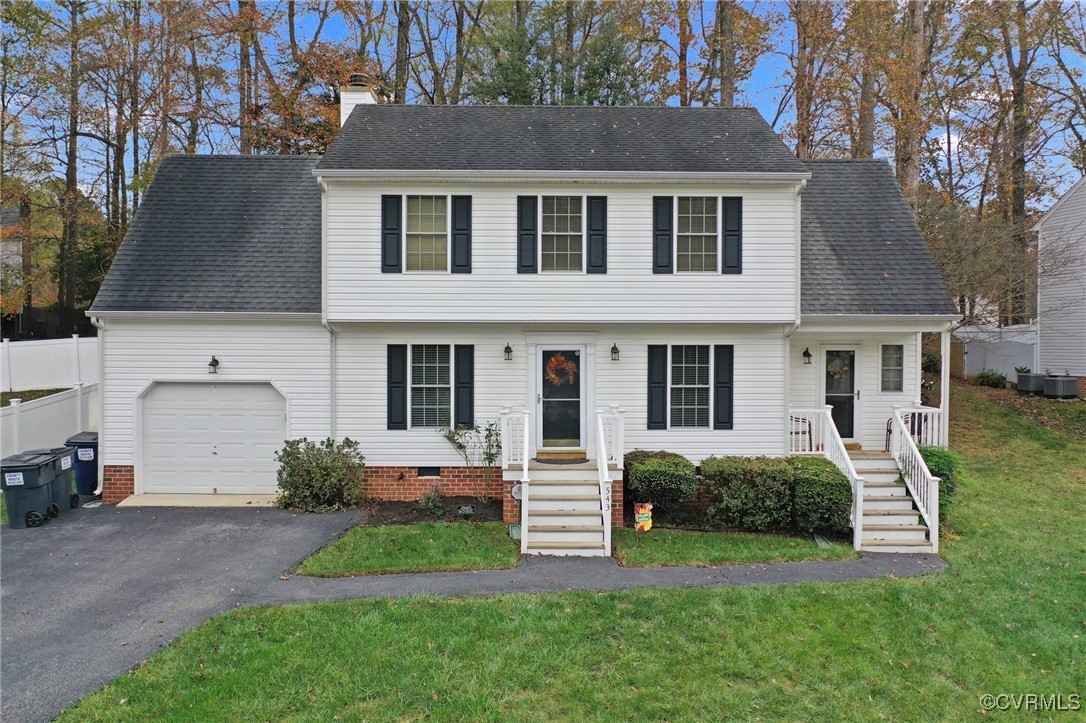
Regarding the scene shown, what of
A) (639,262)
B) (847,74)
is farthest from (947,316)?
(847,74)

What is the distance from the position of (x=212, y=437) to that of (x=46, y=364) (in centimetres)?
891

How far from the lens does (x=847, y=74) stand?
1936cm

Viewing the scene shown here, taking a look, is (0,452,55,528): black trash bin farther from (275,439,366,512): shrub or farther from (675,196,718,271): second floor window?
(675,196,718,271): second floor window

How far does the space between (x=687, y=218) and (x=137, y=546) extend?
1007cm

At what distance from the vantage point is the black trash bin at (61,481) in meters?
9.52

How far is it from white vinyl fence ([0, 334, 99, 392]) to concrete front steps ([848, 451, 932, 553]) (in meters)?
18.9

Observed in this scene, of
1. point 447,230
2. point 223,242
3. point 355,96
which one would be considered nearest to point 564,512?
point 447,230

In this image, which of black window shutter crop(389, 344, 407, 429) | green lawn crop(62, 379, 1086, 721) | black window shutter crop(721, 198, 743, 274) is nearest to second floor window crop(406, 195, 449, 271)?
black window shutter crop(389, 344, 407, 429)

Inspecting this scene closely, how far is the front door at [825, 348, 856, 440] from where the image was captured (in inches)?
432

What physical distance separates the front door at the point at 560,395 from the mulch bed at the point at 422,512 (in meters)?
1.48

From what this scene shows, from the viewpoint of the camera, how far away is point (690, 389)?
34.1ft

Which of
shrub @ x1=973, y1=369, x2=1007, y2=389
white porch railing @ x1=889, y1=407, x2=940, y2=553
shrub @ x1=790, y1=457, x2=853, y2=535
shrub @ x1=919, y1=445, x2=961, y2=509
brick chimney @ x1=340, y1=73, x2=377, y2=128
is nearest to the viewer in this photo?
white porch railing @ x1=889, y1=407, x2=940, y2=553

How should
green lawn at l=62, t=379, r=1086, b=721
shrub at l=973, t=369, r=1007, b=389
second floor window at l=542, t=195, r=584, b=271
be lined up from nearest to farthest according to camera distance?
green lawn at l=62, t=379, r=1086, b=721 < second floor window at l=542, t=195, r=584, b=271 < shrub at l=973, t=369, r=1007, b=389

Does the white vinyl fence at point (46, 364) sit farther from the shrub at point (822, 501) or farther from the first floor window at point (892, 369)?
the first floor window at point (892, 369)
